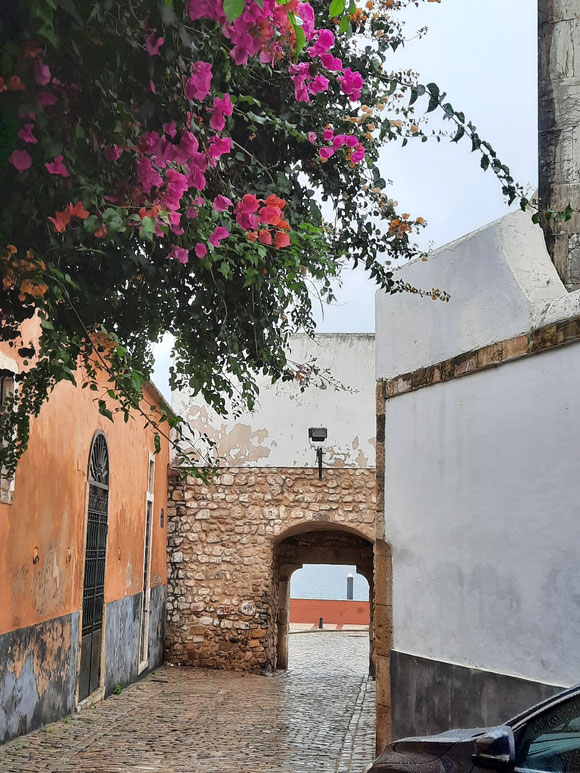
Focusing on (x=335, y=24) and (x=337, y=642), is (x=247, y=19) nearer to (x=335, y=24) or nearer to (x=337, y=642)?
(x=335, y=24)

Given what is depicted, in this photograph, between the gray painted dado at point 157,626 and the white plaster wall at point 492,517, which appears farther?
the gray painted dado at point 157,626

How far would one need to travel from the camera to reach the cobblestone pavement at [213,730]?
24.3 ft

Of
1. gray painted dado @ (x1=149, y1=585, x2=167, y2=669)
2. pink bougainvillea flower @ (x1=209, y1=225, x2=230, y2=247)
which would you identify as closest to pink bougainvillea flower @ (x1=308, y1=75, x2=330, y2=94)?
pink bougainvillea flower @ (x1=209, y1=225, x2=230, y2=247)

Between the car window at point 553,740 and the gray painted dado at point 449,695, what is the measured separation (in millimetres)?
2263

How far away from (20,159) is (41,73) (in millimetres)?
352

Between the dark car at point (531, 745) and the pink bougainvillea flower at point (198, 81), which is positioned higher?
the pink bougainvillea flower at point (198, 81)

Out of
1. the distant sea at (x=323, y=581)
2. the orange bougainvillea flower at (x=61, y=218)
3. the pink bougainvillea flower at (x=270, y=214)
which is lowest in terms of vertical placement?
the distant sea at (x=323, y=581)

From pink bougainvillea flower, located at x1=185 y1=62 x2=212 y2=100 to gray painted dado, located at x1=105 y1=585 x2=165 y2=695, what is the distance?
869 cm

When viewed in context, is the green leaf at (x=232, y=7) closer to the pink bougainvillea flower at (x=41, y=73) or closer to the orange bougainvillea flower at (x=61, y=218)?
the pink bougainvillea flower at (x=41, y=73)

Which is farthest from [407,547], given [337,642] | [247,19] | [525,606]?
[337,642]

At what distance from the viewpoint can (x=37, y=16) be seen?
9.43 ft

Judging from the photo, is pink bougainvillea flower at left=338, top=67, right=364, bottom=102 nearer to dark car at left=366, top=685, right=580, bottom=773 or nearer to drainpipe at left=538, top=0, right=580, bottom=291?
drainpipe at left=538, top=0, right=580, bottom=291

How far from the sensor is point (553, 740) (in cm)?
298

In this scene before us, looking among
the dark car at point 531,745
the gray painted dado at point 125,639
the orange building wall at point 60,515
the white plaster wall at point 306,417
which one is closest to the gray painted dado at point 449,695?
the dark car at point 531,745
